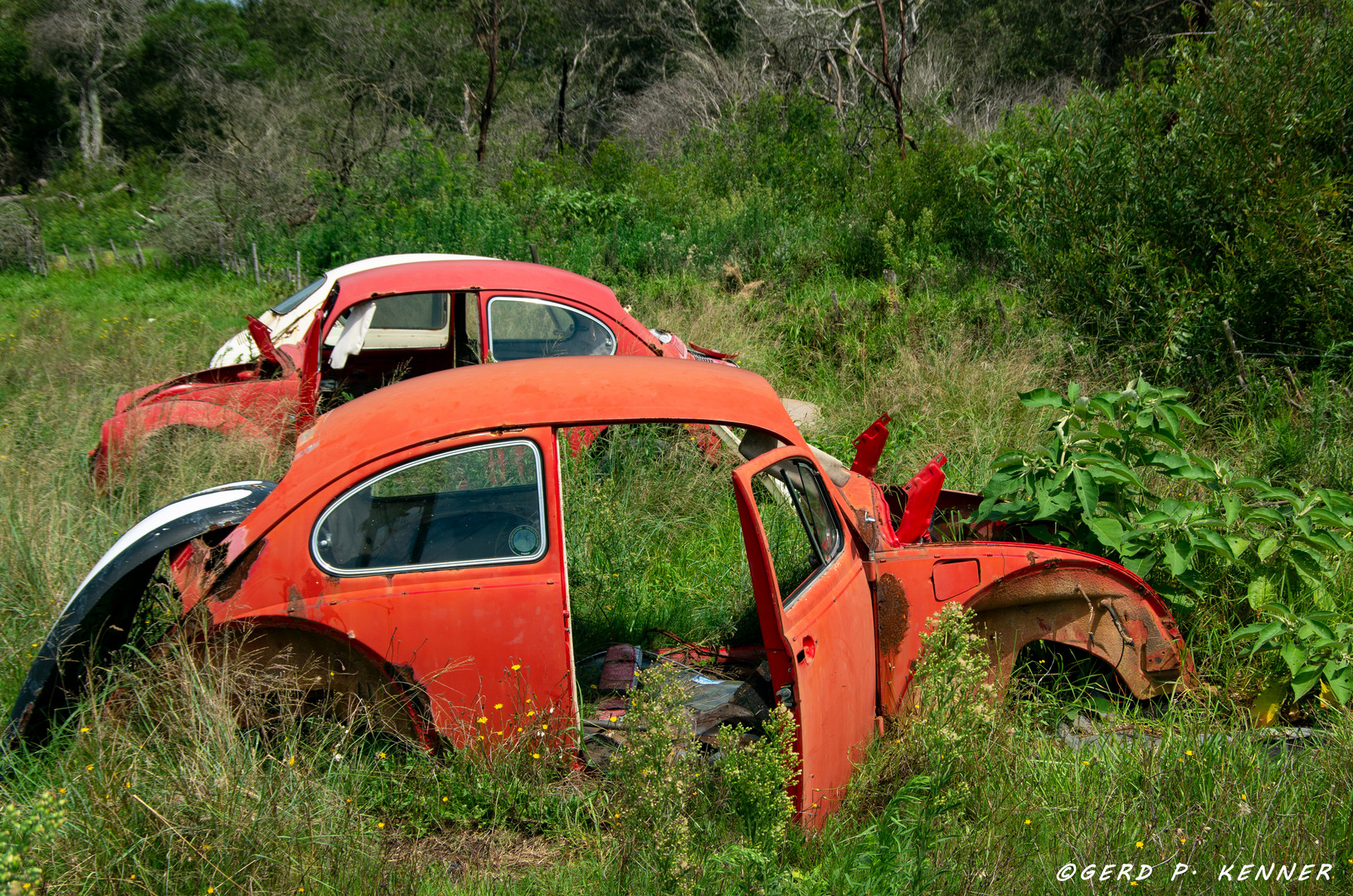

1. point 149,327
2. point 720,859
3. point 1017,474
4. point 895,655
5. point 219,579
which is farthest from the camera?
point 149,327

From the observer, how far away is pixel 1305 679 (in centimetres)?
370

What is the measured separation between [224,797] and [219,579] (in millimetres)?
732

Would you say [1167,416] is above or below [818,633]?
above

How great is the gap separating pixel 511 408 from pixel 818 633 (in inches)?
54.0

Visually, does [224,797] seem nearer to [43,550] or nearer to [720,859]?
[720,859]

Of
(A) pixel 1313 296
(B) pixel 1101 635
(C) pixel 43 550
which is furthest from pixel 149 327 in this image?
(A) pixel 1313 296

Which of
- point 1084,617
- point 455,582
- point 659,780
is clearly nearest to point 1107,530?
point 1084,617

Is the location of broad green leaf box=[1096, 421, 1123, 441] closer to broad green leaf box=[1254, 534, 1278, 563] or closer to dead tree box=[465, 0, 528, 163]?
broad green leaf box=[1254, 534, 1278, 563]

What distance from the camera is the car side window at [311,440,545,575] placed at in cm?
319

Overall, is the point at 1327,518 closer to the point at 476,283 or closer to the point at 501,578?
the point at 501,578

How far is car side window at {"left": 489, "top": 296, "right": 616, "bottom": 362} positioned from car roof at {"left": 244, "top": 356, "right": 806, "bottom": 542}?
2.71 m

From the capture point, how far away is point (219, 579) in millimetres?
3086

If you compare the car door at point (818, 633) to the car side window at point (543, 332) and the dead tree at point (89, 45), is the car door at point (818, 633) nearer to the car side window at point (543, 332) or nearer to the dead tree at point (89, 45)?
the car side window at point (543, 332)

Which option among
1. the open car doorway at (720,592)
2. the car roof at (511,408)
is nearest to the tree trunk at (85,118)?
the open car doorway at (720,592)
